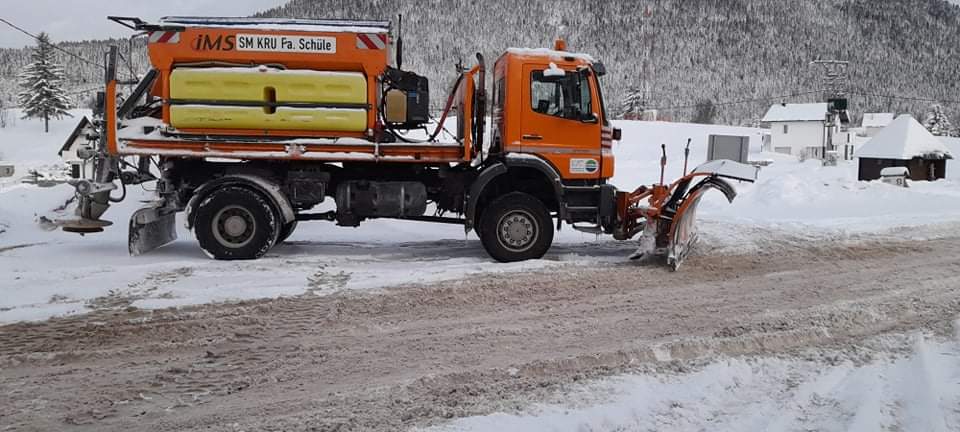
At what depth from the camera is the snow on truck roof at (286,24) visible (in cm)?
856

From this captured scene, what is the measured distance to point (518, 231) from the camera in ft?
29.6

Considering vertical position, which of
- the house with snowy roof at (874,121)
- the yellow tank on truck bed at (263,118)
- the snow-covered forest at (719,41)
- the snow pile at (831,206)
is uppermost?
the snow-covered forest at (719,41)

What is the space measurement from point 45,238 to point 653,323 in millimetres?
9641

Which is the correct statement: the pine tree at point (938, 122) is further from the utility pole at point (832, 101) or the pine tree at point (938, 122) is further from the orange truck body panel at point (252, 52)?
the orange truck body panel at point (252, 52)

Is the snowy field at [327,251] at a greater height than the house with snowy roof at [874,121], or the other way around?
the house with snowy roof at [874,121]

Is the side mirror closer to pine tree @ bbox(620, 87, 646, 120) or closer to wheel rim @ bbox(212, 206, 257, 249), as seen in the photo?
wheel rim @ bbox(212, 206, 257, 249)

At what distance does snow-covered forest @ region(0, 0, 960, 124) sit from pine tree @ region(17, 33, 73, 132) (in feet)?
51.7

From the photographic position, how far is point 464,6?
491 ft

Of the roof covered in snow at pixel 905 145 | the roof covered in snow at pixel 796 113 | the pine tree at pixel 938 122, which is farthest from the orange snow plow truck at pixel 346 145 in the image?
the pine tree at pixel 938 122

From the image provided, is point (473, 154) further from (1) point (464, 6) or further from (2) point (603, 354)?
(1) point (464, 6)

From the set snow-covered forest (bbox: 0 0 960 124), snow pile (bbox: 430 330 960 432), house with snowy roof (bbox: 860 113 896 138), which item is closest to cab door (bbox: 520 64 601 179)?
snow pile (bbox: 430 330 960 432)

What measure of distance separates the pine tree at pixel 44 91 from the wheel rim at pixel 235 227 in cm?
7695

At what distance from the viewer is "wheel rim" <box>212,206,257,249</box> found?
8789mm

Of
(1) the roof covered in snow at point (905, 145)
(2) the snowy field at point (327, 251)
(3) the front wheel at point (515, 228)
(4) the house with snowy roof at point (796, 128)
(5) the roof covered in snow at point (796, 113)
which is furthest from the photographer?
(5) the roof covered in snow at point (796, 113)
